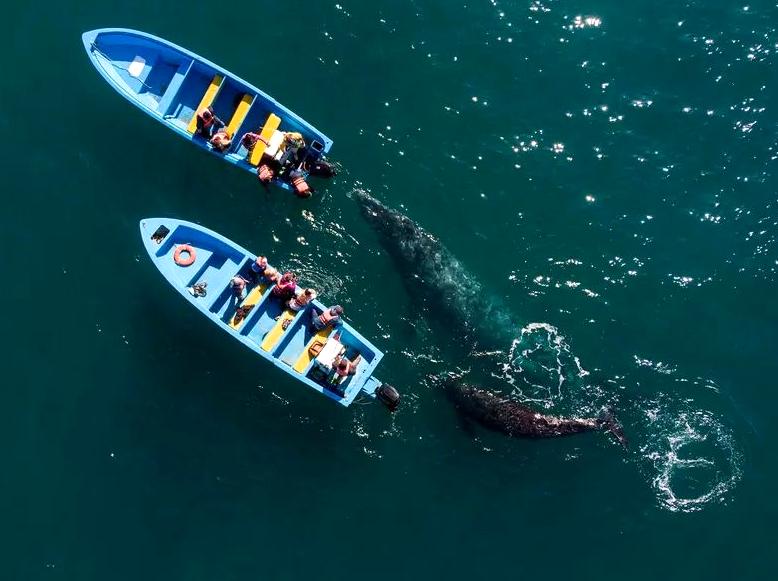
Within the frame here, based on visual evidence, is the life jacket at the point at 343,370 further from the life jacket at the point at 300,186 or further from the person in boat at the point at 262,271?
the life jacket at the point at 300,186

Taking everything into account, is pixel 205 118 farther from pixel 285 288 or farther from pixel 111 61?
pixel 285 288

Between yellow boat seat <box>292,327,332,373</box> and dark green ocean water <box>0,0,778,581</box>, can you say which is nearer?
yellow boat seat <box>292,327,332,373</box>

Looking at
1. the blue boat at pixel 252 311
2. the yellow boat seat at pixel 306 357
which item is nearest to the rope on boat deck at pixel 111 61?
the blue boat at pixel 252 311

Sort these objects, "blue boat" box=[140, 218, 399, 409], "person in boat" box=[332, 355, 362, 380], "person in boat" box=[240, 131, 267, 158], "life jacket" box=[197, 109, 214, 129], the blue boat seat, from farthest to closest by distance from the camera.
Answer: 1. the blue boat seat
2. "person in boat" box=[240, 131, 267, 158]
3. "life jacket" box=[197, 109, 214, 129]
4. "blue boat" box=[140, 218, 399, 409]
5. "person in boat" box=[332, 355, 362, 380]

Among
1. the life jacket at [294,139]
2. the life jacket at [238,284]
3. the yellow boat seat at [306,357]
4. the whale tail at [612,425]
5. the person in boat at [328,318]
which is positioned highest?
the life jacket at [294,139]

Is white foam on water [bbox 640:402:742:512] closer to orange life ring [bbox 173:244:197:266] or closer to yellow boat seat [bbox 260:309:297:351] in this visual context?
yellow boat seat [bbox 260:309:297:351]

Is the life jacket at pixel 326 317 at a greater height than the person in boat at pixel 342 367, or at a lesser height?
greater

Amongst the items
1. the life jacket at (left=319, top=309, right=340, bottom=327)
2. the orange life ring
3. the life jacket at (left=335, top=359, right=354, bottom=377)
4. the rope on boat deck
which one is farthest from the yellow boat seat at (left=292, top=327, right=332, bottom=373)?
the rope on boat deck
